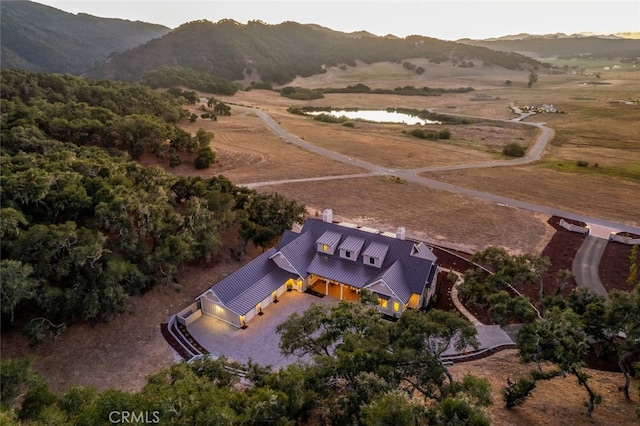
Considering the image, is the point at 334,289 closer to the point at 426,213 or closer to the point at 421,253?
the point at 421,253

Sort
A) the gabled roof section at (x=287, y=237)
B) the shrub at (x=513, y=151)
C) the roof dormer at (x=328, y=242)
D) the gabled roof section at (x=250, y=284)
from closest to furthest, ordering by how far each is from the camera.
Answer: the gabled roof section at (x=250, y=284) < the roof dormer at (x=328, y=242) < the gabled roof section at (x=287, y=237) < the shrub at (x=513, y=151)

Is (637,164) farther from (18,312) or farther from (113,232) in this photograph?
(18,312)

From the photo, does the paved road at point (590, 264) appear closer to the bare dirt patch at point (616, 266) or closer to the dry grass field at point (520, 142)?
the bare dirt patch at point (616, 266)

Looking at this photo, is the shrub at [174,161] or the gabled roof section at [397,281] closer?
the gabled roof section at [397,281]

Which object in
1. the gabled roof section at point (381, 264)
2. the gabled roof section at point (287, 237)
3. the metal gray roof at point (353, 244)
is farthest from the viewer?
the gabled roof section at point (287, 237)

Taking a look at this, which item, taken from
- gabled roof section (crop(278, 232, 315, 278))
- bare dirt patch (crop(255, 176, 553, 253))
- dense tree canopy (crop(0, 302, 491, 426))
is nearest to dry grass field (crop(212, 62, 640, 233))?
bare dirt patch (crop(255, 176, 553, 253))

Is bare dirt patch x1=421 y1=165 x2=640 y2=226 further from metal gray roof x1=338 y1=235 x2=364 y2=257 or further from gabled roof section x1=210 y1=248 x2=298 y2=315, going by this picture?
gabled roof section x1=210 y1=248 x2=298 y2=315

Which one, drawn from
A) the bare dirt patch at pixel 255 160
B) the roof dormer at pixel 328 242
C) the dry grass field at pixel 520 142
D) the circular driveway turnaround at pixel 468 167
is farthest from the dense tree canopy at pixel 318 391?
the bare dirt patch at pixel 255 160

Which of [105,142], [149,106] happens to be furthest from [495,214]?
[149,106]
